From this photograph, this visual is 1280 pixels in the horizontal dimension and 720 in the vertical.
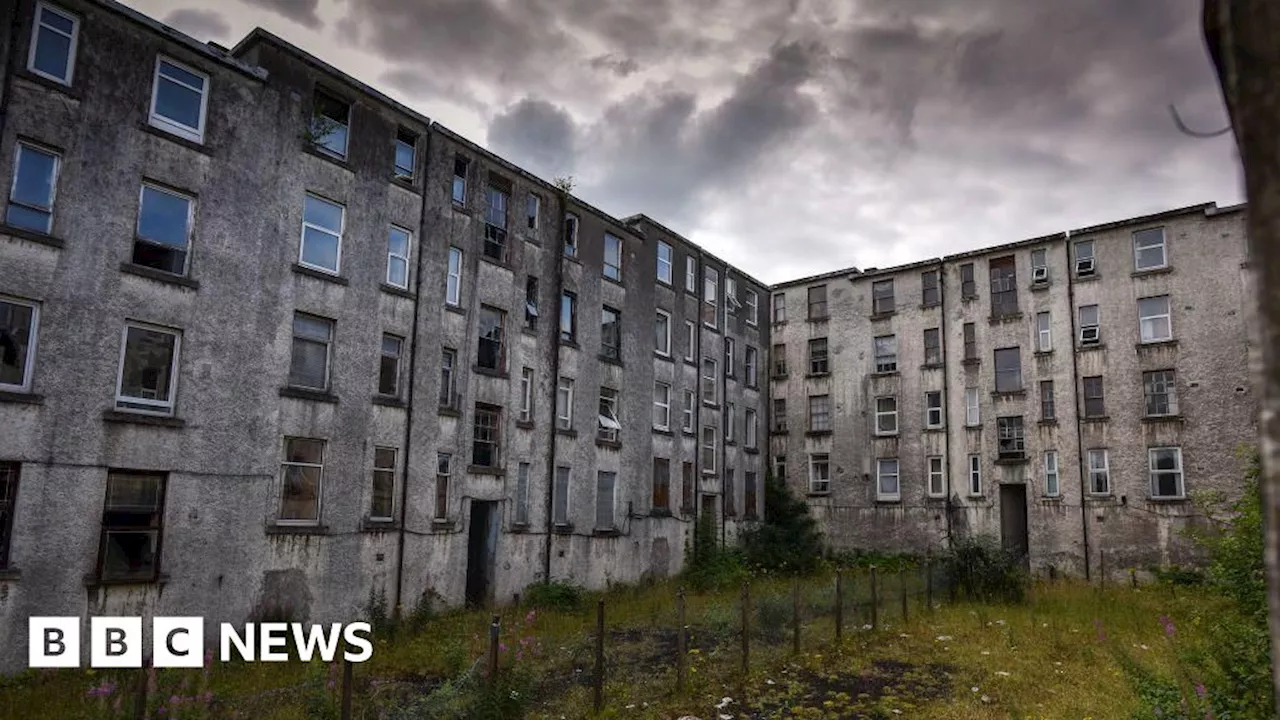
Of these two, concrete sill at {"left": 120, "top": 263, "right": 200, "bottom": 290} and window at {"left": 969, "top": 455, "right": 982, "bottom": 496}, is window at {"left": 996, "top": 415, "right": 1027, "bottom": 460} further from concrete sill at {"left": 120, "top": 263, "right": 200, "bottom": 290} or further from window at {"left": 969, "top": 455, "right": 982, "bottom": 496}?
concrete sill at {"left": 120, "top": 263, "right": 200, "bottom": 290}

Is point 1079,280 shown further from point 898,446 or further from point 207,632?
point 207,632

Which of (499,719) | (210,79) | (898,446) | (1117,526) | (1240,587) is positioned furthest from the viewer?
(898,446)

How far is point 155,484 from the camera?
54.9ft

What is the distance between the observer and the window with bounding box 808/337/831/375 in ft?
126

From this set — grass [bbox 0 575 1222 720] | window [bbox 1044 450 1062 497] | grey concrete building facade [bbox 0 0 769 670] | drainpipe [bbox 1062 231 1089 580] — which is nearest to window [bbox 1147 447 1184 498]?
drainpipe [bbox 1062 231 1089 580]

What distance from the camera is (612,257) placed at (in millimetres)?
30422

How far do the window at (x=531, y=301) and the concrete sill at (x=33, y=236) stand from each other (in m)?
13.0

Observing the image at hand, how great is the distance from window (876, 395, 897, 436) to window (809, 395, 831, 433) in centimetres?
237

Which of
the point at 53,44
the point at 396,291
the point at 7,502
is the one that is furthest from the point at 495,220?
the point at 7,502

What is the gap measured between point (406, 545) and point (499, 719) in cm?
1192

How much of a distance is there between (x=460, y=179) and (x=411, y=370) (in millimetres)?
6424

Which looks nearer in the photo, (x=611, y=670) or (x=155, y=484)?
(x=611, y=670)

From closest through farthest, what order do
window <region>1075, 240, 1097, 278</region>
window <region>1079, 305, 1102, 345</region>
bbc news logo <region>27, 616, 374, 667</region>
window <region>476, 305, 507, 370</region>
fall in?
bbc news logo <region>27, 616, 374, 667</region>
window <region>476, 305, 507, 370</region>
window <region>1079, 305, 1102, 345</region>
window <region>1075, 240, 1097, 278</region>

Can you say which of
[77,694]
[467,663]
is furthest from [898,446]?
[77,694]
